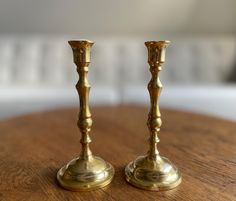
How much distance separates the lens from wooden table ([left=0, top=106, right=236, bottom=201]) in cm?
48

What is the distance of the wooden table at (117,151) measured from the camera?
0.48 m

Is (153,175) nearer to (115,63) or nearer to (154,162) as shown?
(154,162)

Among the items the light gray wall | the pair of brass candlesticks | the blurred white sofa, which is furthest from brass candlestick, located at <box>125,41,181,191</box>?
the light gray wall

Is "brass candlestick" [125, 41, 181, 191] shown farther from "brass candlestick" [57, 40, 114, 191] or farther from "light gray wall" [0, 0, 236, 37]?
"light gray wall" [0, 0, 236, 37]

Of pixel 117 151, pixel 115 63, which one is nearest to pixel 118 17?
pixel 115 63

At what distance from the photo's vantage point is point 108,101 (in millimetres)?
1648

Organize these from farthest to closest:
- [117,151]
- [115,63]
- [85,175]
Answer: [115,63] < [117,151] < [85,175]

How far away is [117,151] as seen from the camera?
2.19 feet

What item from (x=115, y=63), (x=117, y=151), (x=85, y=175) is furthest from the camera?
(x=115, y=63)

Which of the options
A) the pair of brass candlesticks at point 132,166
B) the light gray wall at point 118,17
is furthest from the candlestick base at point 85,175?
the light gray wall at point 118,17

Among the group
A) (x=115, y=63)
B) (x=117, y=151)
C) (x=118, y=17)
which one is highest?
(x=118, y=17)

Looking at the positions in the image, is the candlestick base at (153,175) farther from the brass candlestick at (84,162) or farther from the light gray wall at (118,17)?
the light gray wall at (118,17)

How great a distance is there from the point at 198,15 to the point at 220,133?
169cm

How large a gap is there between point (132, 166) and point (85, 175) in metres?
0.09
